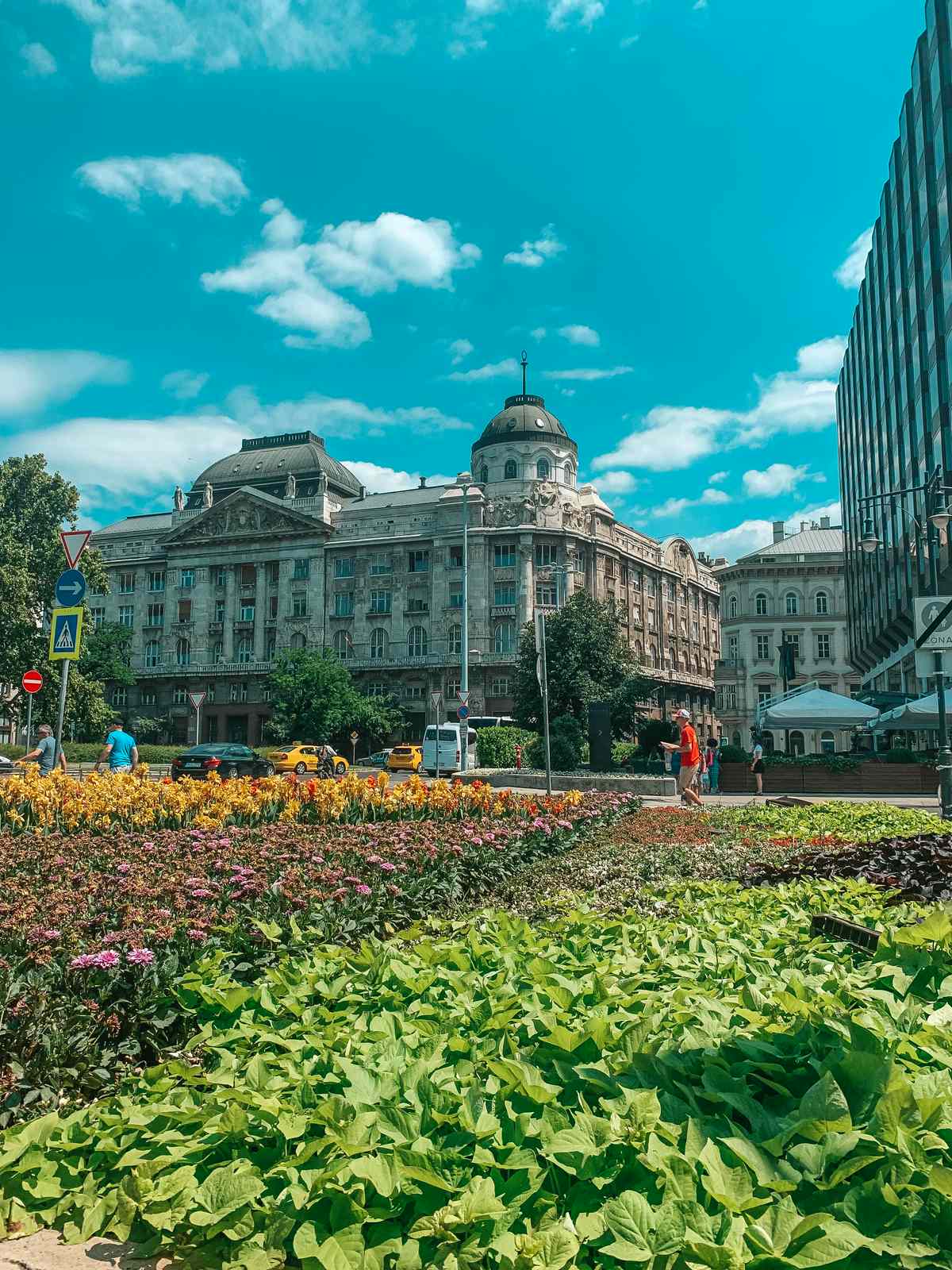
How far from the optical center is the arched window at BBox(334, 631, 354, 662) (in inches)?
2744

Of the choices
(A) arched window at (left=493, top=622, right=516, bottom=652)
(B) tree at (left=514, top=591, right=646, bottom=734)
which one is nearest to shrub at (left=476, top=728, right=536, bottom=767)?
(B) tree at (left=514, top=591, right=646, bottom=734)

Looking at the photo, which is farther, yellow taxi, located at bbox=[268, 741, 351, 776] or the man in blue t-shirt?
yellow taxi, located at bbox=[268, 741, 351, 776]

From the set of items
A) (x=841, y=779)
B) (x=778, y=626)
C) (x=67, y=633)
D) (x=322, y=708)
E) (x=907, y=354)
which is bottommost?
(x=841, y=779)

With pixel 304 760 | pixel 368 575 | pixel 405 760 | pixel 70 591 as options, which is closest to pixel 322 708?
pixel 368 575

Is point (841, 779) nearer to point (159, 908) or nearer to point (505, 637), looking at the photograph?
point (159, 908)

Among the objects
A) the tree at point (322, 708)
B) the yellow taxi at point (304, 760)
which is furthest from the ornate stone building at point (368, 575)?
the yellow taxi at point (304, 760)

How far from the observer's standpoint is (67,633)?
42.1 ft

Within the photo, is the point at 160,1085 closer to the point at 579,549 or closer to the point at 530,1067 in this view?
the point at 530,1067

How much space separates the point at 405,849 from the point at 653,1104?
5568 millimetres

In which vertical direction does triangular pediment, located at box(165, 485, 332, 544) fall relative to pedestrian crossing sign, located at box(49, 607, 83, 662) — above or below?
above

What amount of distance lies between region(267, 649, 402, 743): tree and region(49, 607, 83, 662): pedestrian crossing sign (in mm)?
47950

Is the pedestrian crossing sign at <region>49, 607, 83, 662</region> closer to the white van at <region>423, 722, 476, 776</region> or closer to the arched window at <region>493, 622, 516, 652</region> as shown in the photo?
the white van at <region>423, 722, 476, 776</region>

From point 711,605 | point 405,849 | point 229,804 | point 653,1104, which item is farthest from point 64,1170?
point 711,605

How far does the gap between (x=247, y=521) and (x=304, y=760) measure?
35.5 metres
